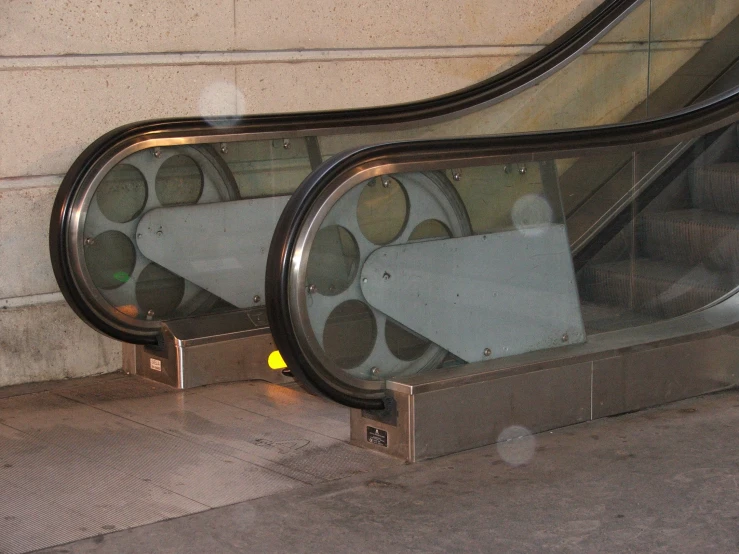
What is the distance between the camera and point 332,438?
164 inches

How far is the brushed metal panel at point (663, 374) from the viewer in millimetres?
4309

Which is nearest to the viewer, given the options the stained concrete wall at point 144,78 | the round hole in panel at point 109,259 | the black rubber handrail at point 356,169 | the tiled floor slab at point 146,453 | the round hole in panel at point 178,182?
the tiled floor slab at point 146,453

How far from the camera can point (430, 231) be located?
12.8 ft

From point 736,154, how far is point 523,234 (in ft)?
3.55

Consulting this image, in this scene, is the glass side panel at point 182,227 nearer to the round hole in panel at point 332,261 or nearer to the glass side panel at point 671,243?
the round hole in panel at point 332,261

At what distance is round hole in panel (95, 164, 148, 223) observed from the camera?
4.78 metres

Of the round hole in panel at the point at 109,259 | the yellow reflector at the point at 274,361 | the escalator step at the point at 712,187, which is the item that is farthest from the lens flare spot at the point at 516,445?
the round hole in panel at the point at 109,259

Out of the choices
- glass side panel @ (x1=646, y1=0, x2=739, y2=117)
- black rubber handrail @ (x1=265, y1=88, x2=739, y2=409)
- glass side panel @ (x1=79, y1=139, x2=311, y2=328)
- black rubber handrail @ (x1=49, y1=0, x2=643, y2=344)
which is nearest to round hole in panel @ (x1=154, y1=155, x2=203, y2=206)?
glass side panel @ (x1=79, y1=139, x2=311, y2=328)

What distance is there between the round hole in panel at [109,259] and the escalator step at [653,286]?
1929mm

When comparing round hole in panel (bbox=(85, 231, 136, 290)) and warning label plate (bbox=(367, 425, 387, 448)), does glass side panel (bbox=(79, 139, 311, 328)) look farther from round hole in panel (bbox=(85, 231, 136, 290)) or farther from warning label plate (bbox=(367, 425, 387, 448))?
warning label plate (bbox=(367, 425, 387, 448))

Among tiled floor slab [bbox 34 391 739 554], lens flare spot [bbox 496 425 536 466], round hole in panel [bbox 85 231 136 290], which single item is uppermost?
round hole in panel [bbox 85 231 136 290]

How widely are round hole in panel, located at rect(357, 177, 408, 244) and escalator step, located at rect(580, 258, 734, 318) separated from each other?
2.75 ft

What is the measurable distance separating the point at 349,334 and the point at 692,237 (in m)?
A: 1.60

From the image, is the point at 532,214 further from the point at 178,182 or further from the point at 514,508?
the point at 178,182
